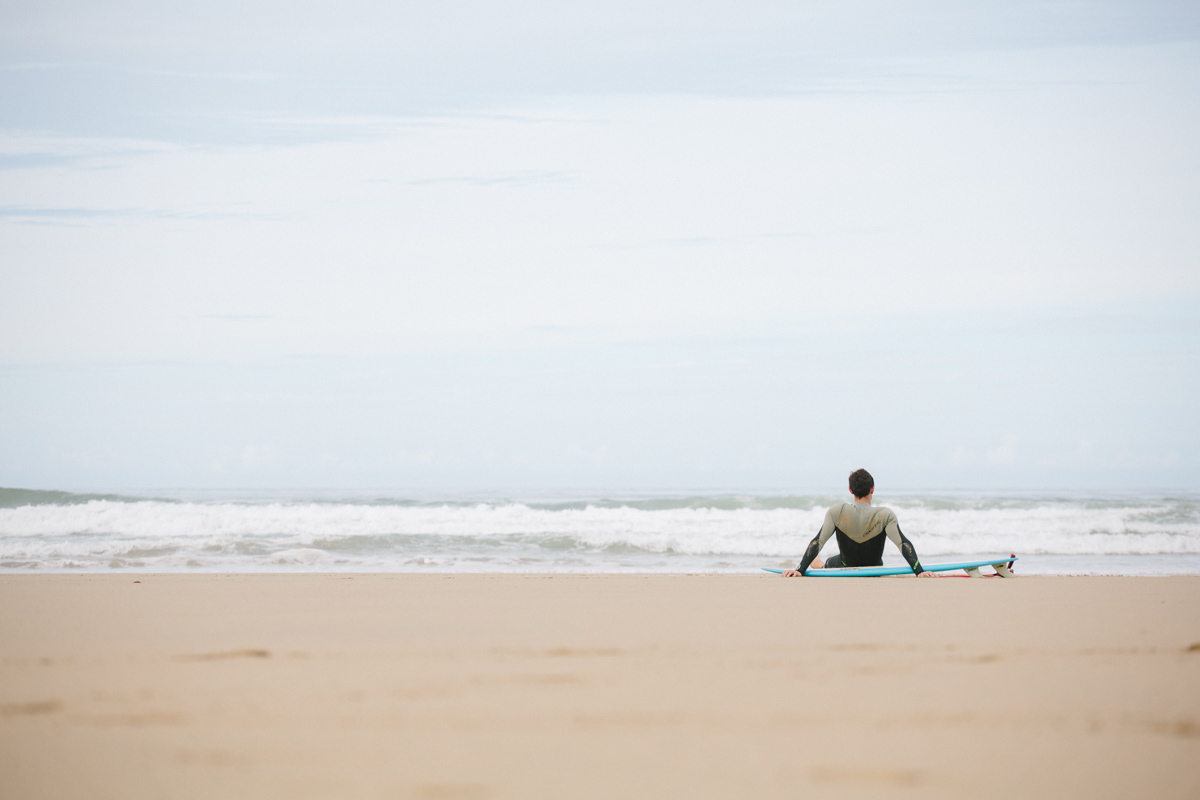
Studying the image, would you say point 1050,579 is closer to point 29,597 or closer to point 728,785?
point 728,785

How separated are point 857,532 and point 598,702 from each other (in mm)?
5558

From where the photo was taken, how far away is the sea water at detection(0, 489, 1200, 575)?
11.4 metres

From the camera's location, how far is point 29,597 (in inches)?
242

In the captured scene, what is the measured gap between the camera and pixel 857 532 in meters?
7.84

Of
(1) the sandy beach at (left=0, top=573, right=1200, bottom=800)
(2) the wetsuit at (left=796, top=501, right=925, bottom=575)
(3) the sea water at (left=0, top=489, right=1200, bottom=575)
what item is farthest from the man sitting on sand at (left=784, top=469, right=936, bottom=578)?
(3) the sea water at (left=0, top=489, right=1200, bottom=575)

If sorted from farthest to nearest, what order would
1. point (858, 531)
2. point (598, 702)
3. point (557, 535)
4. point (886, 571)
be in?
point (557, 535) → point (858, 531) → point (886, 571) → point (598, 702)

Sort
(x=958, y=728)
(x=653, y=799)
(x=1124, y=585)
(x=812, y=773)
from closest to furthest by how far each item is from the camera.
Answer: (x=653, y=799) → (x=812, y=773) → (x=958, y=728) → (x=1124, y=585)

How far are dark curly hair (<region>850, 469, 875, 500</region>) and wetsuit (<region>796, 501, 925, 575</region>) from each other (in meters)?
0.21

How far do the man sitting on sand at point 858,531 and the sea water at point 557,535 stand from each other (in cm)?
298

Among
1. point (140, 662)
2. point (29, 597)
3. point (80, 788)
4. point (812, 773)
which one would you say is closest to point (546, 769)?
point (812, 773)

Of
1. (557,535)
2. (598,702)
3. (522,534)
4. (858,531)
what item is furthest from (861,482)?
(522,534)

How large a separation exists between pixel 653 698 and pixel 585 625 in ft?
5.88

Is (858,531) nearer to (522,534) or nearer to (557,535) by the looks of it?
(557,535)

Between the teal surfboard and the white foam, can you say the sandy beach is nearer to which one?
the teal surfboard
